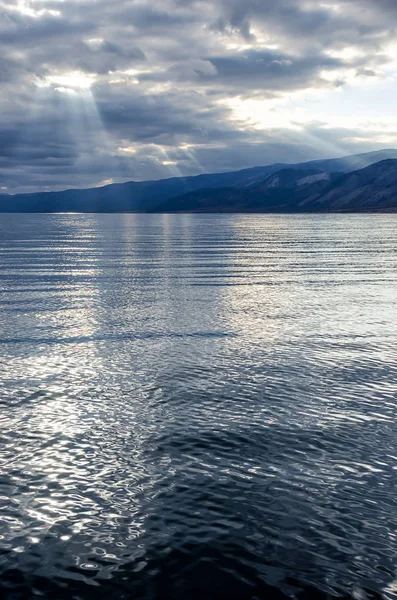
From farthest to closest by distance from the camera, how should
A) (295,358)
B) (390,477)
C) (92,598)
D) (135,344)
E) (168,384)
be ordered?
(135,344), (295,358), (168,384), (390,477), (92,598)

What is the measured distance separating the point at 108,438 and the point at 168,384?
762 centimetres

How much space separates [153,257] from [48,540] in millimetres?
102254

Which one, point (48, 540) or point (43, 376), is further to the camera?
point (43, 376)

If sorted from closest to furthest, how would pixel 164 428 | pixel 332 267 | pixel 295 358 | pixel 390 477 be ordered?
pixel 390 477
pixel 164 428
pixel 295 358
pixel 332 267

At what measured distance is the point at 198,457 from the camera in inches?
825

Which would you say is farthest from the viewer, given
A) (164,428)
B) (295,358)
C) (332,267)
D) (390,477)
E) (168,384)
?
(332,267)

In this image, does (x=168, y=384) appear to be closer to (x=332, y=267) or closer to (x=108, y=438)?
(x=108, y=438)

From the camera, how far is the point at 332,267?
93.5 metres

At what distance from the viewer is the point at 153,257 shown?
117m

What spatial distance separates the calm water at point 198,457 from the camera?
1462 centimetres

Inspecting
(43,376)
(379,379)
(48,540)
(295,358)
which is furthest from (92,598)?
(295,358)

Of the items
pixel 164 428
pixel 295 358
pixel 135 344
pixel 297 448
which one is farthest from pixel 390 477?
pixel 135 344

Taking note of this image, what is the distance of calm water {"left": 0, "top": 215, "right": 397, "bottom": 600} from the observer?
575 inches

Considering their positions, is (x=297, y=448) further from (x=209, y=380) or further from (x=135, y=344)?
(x=135, y=344)
